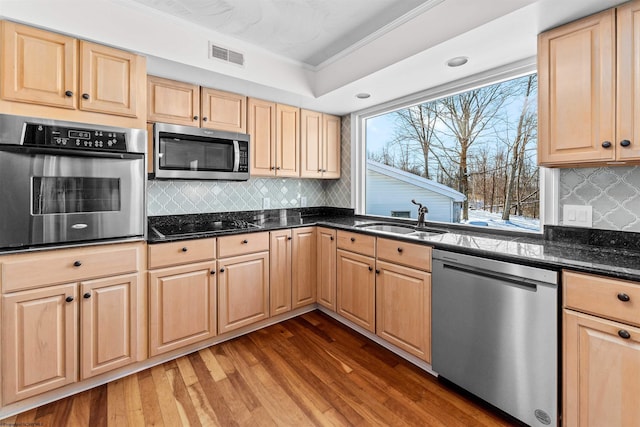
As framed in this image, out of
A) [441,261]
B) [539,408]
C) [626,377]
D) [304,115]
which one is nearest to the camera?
[626,377]

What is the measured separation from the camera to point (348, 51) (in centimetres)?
250

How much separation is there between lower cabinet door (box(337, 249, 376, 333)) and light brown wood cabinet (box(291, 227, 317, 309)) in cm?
35

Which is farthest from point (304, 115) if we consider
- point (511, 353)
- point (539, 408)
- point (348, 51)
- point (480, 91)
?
point (539, 408)

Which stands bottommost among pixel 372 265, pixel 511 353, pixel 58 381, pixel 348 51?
pixel 58 381

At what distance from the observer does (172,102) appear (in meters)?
2.38

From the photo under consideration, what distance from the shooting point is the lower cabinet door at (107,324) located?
1820 millimetres

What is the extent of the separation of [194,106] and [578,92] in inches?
105

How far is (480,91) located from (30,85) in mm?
3128

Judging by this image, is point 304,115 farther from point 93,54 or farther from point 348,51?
point 93,54

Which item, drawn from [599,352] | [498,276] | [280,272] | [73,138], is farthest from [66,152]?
[599,352]

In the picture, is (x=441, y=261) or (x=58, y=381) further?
(x=441, y=261)

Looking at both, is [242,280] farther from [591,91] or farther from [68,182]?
[591,91]

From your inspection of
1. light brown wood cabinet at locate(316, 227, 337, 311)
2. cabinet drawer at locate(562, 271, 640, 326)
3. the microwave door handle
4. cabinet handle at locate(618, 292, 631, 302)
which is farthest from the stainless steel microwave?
cabinet handle at locate(618, 292, 631, 302)

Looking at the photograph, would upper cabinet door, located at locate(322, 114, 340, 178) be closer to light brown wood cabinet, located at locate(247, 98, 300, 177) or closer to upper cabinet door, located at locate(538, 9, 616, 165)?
light brown wood cabinet, located at locate(247, 98, 300, 177)
